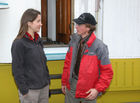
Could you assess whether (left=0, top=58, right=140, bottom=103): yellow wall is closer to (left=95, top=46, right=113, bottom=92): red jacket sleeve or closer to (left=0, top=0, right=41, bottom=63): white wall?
(left=0, top=0, right=41, bottom=63): white wall

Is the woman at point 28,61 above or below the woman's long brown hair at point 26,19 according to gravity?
below

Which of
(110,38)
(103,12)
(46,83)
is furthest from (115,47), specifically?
(46,83)

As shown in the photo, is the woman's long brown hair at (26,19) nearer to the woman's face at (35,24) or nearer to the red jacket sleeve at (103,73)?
the woman's face at (35,24)

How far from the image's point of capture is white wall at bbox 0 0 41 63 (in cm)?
253

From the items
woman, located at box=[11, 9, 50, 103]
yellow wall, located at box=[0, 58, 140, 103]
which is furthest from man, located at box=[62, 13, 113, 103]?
yellow wall, located at box=[0, 58, 140, 103]

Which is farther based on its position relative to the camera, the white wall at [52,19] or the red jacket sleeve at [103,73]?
the white wall at [52,19]

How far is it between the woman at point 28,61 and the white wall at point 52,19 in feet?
11.0

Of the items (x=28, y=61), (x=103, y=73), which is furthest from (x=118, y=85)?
(x=28, y=61)

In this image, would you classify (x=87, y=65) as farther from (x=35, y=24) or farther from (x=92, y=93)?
(x=35, y=24)

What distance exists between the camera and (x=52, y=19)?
540 cm

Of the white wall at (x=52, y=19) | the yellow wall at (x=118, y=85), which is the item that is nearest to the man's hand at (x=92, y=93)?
the yellow wall at (x=118, y=85)

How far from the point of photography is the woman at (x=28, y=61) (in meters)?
1.64

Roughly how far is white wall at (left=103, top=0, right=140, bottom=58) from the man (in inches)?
40.3

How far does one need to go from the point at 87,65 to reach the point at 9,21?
1272 mm
